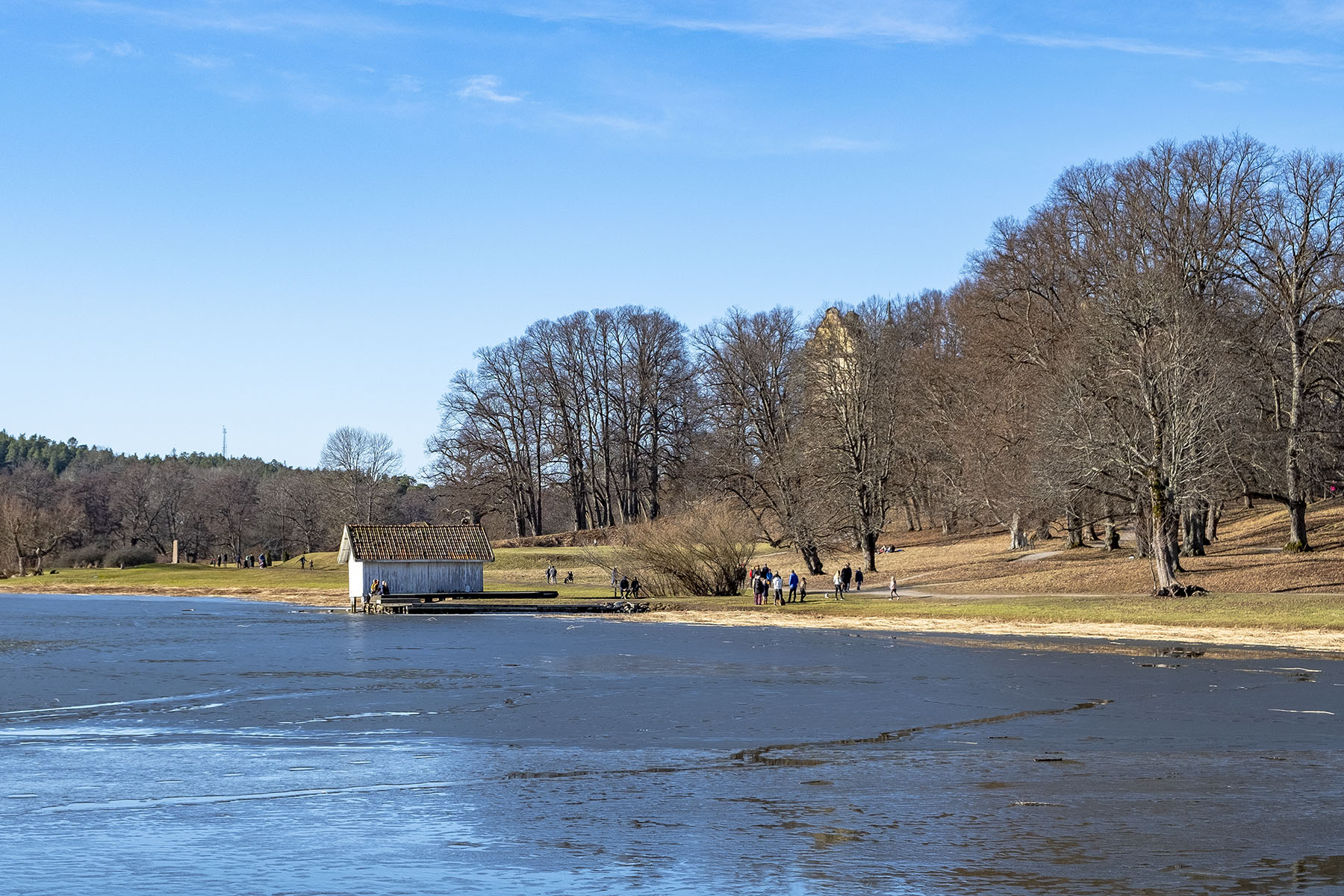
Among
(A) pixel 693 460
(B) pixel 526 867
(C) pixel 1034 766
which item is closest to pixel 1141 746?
(C) pixel 1034 766

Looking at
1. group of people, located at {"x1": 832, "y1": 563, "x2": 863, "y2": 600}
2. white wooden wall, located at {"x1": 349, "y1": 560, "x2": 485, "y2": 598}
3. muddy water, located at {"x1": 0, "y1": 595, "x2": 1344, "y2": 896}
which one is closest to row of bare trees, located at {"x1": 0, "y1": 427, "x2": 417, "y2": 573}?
white wooden wall, located at {"x1": 349, "y1": 560, "x2": 485, "y2": 598}

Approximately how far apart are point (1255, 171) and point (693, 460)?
145 ft

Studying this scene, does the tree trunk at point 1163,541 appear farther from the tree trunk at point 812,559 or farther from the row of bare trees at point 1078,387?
the tree trunk at point 812,559

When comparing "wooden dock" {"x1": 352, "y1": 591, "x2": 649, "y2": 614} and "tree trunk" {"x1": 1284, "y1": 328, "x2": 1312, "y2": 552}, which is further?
"wooden dock" {"x1": 352, "y1": 591, "x2": 649, "y2": 614}

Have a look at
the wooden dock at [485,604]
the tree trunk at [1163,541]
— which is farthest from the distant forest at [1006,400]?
the wooden dock at [485,604]

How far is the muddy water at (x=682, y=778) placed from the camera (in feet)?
34.7

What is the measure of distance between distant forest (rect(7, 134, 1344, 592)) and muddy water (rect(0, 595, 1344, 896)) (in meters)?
18.6

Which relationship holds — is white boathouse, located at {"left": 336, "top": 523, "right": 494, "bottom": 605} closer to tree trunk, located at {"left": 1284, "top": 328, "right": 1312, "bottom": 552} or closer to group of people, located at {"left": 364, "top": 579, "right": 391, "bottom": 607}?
group of people, located at {"left": 364, "top": 579, "right": 391, "bottom": 607}

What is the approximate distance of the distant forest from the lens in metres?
Result: 47.0

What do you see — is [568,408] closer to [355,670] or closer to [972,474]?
[972,474]

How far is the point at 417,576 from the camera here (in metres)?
66.3

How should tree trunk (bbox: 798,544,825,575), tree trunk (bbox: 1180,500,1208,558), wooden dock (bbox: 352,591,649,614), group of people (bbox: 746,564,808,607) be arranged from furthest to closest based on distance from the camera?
tree trunk (bbox: 798,544,825,575) → wooden dock (bbox: 352,591,649,614) → group of people (bbox: 746,564,808,607) → tree trunk (bbox: 1180,500,1208,558)

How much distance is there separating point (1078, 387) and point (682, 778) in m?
36.3

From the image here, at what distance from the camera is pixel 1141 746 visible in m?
17.0
